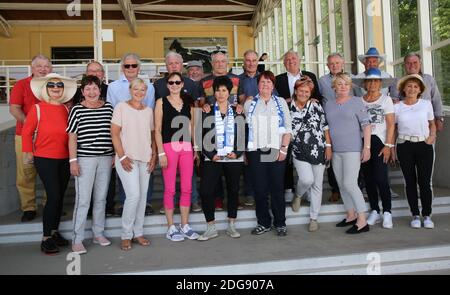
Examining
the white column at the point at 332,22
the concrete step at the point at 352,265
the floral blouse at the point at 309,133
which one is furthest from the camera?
the white column at the point at 332,22

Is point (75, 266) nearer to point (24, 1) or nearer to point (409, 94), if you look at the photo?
point (409, 94)

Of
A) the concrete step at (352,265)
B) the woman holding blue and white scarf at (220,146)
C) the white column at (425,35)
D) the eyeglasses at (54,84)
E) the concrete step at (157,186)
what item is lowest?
the concrete step at (352,265)

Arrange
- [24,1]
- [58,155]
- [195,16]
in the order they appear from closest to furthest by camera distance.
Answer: [58,155]
[24,1]
[195,16]

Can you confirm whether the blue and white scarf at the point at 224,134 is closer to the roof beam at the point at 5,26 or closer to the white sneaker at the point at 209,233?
the white sneaker at the point at 209,233

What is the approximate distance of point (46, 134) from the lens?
10.8 ft

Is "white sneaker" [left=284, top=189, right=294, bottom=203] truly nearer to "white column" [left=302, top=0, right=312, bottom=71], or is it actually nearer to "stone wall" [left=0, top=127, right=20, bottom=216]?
"stone wall" [left=0, top=127, right=20, bottom=216]

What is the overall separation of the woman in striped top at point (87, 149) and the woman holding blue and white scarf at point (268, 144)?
1.27m

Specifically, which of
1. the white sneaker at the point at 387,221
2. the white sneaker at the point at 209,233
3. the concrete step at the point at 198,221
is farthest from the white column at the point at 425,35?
the white sneaker at the point at 209,233

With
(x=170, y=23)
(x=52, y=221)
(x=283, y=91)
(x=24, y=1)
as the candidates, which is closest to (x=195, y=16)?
(x=170, y=23)

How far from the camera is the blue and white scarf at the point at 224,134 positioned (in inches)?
139

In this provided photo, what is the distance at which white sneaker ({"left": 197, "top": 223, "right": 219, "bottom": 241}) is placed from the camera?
11.8 ft

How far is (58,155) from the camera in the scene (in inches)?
131

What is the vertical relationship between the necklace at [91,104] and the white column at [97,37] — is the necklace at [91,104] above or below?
below
